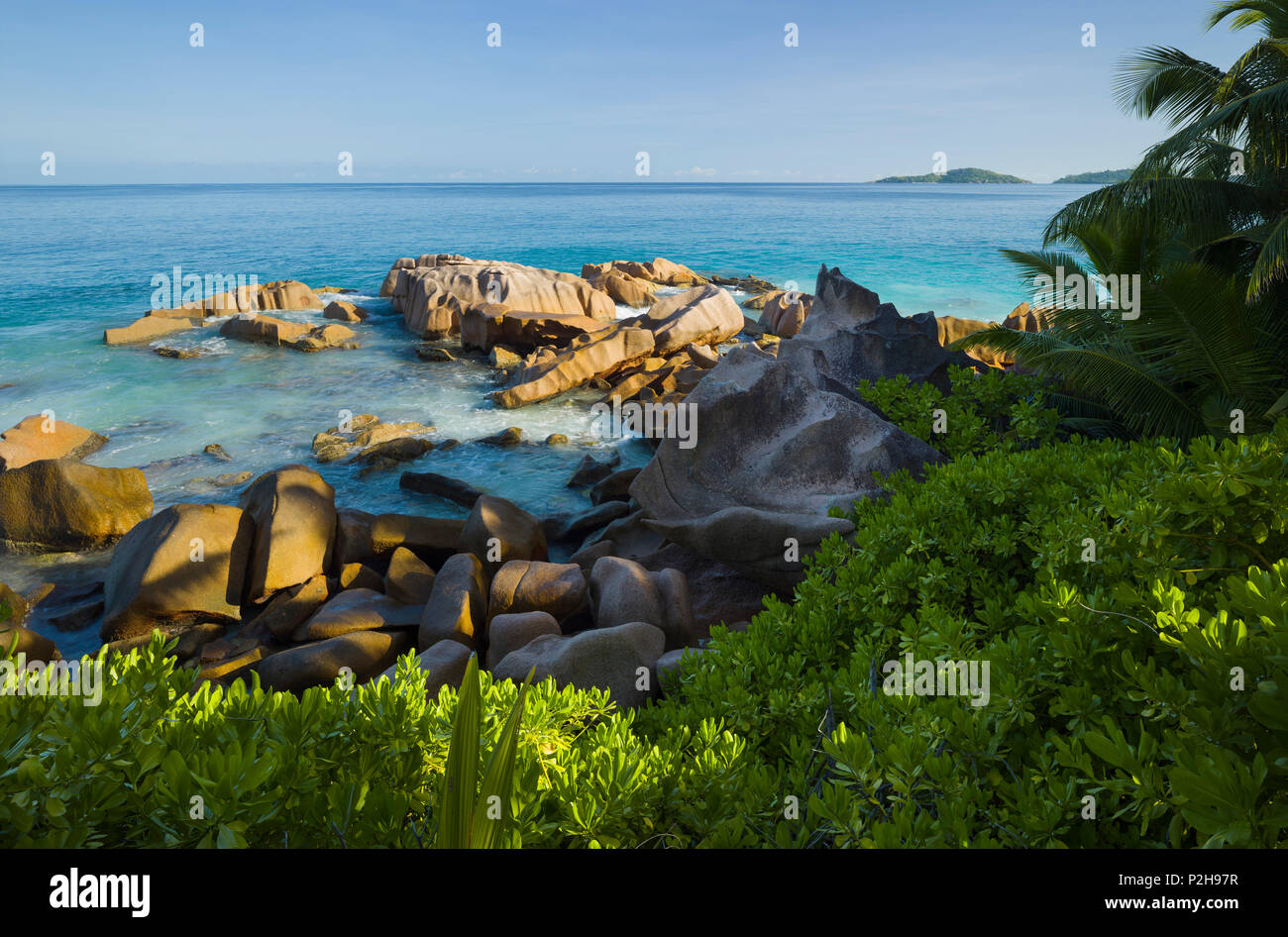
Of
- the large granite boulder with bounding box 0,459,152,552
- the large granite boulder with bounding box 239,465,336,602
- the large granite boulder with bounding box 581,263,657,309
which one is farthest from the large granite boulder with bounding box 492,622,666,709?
the large granite boulder with bounding box 581,263,657,309

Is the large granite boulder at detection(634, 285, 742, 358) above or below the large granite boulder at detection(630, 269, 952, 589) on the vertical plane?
above

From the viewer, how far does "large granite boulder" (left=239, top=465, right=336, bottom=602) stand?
29.1 feet

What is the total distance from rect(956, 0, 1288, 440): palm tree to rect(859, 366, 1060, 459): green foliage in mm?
846

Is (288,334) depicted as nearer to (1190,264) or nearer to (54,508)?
(54,508)

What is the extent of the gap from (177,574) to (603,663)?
18.3 feet

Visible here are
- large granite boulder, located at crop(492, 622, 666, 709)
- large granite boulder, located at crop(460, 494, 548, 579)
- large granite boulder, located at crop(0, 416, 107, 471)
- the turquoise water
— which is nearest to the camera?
large granite boulder, located at crop(492, 622, 666, 709)

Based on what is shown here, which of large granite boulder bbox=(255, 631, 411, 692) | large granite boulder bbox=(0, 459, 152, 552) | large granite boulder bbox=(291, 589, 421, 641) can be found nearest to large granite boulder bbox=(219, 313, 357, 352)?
large granite boulder bbox=(0, 459, 152, 552)

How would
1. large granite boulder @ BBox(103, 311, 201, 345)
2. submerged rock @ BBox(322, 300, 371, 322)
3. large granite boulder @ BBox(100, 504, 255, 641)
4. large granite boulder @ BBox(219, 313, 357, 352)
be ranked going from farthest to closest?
submerged rock @ BBox(322, 300, 371, 322) → large granite boulder @ BBox(103, 311, 201, 345) → large granite boulder @ BBox(219, 313, 357, 352) → large granite boulder @ BBox(100, 504, 255, 641)

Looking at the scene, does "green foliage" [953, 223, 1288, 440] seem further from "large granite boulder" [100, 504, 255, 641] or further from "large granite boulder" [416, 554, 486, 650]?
"large granite boulder" [100, 504, 255, 641]

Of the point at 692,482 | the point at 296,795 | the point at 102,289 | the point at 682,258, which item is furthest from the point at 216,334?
the point at 682,258

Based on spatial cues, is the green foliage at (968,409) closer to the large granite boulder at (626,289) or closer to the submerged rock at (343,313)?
the large granite boulder at (626,289)

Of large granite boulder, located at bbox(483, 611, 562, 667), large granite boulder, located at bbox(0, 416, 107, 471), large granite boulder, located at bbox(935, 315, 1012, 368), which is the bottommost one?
→ large granite boulder, located at bbox(483, 611, 562, 667)

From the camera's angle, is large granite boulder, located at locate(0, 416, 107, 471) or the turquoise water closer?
large granite boulder, located at locate(0, 416, 107, 471)

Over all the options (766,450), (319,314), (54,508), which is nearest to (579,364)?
(766,450)
